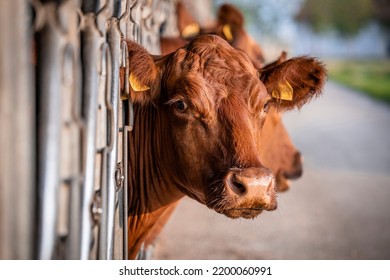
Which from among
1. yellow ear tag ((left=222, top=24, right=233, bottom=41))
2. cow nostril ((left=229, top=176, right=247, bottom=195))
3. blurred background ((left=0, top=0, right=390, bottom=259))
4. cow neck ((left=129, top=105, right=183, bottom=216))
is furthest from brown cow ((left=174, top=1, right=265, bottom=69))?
cow nostril ((left=229, top=176, right=247, bottom=195))

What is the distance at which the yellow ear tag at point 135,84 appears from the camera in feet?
11.2

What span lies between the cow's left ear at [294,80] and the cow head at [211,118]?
134 mm

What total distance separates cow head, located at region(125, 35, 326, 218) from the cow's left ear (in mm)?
134

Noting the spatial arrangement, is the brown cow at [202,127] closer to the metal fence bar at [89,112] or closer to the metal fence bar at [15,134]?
the metal fence bar at [89,112]

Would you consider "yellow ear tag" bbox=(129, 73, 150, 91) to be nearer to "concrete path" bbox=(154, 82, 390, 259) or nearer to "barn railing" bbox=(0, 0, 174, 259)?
"barn railing" bbox=(0, 0, 174, 259)

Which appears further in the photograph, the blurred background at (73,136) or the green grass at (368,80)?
the green grass at (368,80)

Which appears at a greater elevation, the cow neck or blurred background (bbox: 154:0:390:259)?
the cow neck

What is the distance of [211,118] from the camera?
3318mm

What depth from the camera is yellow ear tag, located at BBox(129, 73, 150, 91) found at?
11.2ft

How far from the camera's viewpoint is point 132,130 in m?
3.77

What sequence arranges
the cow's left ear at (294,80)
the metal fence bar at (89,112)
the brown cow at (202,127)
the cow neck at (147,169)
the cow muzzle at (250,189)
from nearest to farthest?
the metal fence bar at (89,112)
the cow muzzle at (250,189)
the brown cow at (202,127)
the cow neck at (147,169)
the cow's left ear at (294,80)

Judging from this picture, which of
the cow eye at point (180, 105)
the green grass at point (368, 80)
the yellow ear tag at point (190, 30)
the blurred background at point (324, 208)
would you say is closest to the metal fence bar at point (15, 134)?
the cow eye at point (180, 105)

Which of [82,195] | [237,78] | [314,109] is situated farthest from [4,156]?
[314,109]

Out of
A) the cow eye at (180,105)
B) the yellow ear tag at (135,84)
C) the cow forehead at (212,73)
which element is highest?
the cow forehead at (212,73)
